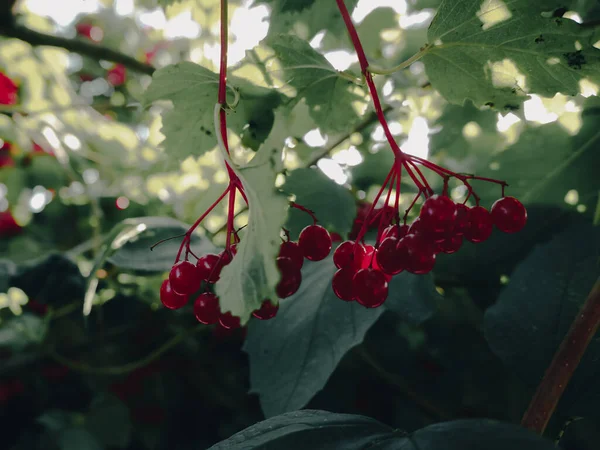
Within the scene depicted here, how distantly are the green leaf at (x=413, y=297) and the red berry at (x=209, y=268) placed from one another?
0.33 metres

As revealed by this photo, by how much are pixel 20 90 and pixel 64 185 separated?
1.30ft

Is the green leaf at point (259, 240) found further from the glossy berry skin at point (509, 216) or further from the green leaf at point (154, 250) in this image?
the green leaf at point (154, 250)

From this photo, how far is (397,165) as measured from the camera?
66cm

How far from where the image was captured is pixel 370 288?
626mm

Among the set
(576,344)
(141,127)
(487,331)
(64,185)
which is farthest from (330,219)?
(141,127)

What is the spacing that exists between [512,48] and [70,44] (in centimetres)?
121

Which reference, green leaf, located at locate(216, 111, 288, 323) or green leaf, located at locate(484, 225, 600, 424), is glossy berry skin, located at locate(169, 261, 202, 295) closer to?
green leaf, located at locate(216, 111, 288, 323)

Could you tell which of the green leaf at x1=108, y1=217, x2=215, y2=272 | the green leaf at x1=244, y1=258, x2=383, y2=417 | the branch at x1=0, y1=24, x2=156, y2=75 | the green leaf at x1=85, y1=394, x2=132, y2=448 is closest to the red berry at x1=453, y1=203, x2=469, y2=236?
the green leaf at x1=244, y1=258, x2=383, y2=417

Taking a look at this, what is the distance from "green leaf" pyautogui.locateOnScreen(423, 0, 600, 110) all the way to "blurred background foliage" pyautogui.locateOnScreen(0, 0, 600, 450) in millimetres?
43

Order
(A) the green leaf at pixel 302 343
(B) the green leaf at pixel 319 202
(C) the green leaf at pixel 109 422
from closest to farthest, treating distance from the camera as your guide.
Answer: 1. (A) the green leaf at pixel 302 343
2. (B) the green leaf at pixel 319 202
3. (C) the green leaf at pixel 109 422

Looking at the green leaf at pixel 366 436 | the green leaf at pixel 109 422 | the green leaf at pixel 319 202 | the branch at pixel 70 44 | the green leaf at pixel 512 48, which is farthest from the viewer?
the green leaf at pixel 109 422

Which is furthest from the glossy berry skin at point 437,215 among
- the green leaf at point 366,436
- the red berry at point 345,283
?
the green leaf at point 366,436

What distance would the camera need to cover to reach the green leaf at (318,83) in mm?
672

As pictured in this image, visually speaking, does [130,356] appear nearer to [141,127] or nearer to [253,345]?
[253,345]
